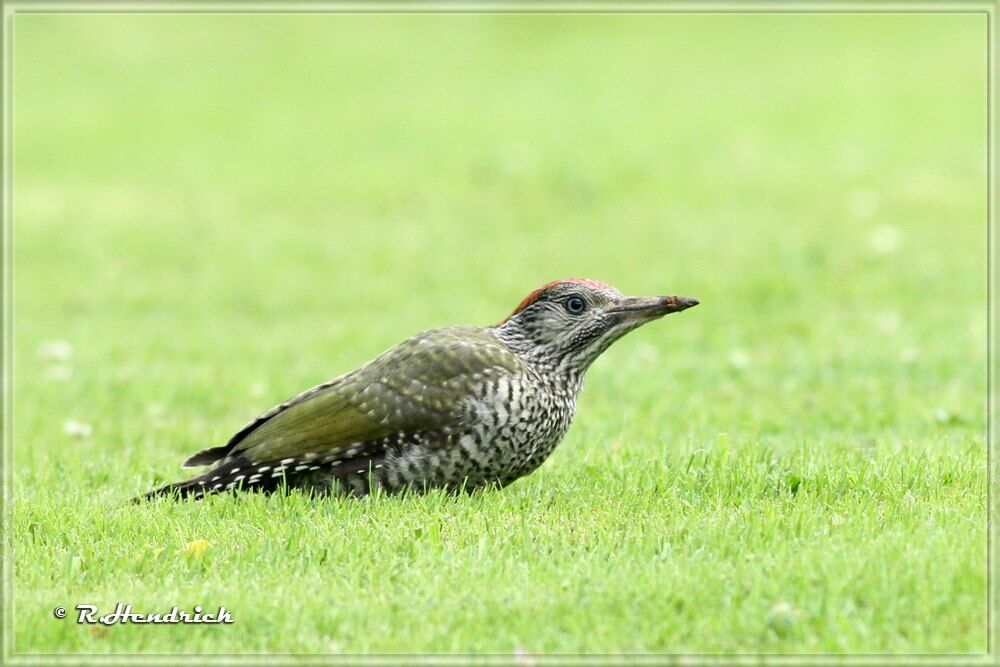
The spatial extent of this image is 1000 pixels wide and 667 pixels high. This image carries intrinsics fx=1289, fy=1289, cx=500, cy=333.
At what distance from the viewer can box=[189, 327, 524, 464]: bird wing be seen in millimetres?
6289

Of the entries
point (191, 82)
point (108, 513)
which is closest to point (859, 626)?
point (108, 513)

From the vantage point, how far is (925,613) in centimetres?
460

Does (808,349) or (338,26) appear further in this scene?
(338,26)

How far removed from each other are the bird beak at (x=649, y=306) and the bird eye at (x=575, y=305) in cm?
15

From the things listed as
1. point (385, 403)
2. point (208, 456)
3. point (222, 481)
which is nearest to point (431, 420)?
point (385, 403)

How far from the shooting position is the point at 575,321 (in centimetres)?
669

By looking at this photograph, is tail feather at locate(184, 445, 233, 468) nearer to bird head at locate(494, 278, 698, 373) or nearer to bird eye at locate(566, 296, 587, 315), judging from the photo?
bird head at locate(494, 278, 698, 373)

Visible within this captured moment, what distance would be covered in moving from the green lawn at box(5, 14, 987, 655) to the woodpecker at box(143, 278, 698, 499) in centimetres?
21

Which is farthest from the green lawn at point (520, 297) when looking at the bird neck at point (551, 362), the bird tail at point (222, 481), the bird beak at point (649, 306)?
the bird beak at point (649, 306)

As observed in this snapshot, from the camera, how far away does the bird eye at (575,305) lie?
6.71m

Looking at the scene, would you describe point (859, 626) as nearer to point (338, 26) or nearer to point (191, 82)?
point (191, 82)

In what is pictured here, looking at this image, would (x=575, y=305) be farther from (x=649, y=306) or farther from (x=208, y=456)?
(x=208, y=456)

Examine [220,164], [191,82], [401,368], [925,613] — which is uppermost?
[191,82]

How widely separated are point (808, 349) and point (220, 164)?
1233 cm
